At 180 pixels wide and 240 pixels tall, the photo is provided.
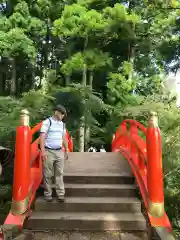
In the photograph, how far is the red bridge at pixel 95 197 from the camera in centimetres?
514

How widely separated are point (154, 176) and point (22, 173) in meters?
1.97

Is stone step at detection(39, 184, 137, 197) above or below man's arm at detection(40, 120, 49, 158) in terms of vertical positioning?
below

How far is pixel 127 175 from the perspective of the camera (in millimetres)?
6492

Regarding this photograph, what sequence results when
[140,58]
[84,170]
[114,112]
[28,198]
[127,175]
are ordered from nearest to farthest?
1. [28,198]
2. [127,175]
3. [84,170]
4. [114,112]
5. [140,58]

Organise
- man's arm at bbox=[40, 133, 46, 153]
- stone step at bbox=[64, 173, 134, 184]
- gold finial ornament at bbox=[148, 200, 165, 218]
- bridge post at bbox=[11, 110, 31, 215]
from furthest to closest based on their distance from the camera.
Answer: stone step at bbox=[64, 173, 134, 184]
man's arm at bbox=[40, 133, 46, 153]
bridge post at bbox=[11, 110, 31, 215]
gold finial ornament at bbox=[148, 200, 165, 218]

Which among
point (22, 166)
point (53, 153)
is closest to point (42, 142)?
point (53, 153)

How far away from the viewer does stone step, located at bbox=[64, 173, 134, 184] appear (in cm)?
638

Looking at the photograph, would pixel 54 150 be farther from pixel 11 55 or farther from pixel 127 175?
pixel 11 55

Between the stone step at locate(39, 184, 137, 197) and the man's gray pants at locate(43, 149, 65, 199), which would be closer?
the man's gray pants at locate(43, 149, 65, 199)

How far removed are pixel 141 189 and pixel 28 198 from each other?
1795mm

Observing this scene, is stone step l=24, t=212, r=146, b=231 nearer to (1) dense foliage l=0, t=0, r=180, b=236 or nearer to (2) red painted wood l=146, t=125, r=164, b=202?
(2) red painted wood l=146, t=125, r=164, b=202

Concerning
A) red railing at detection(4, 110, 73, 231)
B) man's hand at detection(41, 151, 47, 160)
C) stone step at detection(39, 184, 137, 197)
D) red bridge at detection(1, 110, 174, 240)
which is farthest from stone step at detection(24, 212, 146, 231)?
man's hand at detection(41, 151, 47, 160)

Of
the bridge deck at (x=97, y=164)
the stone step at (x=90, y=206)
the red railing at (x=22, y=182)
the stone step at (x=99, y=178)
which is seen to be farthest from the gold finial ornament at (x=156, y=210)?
the red railing at (x=22, y=182)

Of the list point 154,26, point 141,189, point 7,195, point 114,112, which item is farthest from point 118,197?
point 154,26
